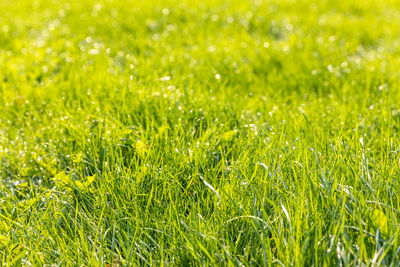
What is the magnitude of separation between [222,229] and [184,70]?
2.70 meters

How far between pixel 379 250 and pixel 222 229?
73cm

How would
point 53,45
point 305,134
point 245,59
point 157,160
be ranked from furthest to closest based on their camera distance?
point 53,45 → point 245,59 → point 305,134 → point 157,160

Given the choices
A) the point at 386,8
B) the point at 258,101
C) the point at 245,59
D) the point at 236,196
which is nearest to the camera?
the point at 236,196

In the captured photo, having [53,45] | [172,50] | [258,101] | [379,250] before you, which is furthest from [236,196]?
[53,45]

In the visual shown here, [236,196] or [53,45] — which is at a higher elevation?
[53,45]

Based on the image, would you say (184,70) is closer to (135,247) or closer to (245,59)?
(245,59)

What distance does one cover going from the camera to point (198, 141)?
2811mm

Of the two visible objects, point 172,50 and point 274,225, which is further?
point 172,50

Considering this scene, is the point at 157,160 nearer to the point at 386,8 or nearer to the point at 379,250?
the point at 379,250

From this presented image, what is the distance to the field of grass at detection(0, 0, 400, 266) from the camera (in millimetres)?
1998

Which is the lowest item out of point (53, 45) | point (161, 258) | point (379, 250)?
point (161, 258)

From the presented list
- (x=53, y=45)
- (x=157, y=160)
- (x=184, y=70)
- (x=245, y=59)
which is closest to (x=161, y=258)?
(x=157, y=160)

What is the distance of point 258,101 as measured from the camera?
152 inches

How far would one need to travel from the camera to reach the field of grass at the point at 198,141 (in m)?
2.00
